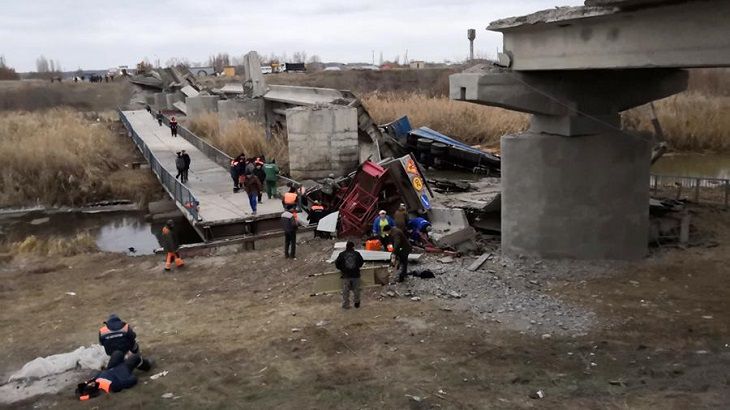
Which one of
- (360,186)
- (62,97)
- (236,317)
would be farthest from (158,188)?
(62,97)

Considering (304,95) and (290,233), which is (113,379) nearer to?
(290,233)

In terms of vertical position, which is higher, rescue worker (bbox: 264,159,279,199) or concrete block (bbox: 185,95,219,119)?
concrete block (bbox: 185,95,219,119)

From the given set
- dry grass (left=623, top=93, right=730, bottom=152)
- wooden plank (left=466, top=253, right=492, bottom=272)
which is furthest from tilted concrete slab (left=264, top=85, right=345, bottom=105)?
dry grass (left=623, top=93, right=730, bottom=152)

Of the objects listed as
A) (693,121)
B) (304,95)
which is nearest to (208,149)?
(304,95)

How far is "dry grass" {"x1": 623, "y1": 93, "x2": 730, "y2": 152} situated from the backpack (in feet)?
95.5

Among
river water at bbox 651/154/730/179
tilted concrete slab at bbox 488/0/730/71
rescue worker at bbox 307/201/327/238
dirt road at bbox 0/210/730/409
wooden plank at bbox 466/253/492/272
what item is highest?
tilted concrete slab at bbox 488/0/730/71

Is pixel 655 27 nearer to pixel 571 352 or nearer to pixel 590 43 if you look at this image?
pixel 590 43

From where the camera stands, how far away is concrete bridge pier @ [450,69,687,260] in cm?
1341

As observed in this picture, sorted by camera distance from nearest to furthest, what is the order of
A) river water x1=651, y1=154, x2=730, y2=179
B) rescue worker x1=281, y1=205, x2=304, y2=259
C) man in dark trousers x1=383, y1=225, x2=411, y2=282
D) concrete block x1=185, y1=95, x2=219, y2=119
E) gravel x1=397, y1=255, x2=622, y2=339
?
1. gravel x1=397, y1=255, x2=622, y2=339
2. man in dark trousers x1=383, y1=225, x2=411, y2=282
3. rescue worker x1=281, y1=205, x2=304, y2=259
4. river water x1=651, y1=154, x2=730, y2=179
5. concrete block x1=185, y1=95, x2=219, y2=119

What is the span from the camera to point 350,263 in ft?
38.9

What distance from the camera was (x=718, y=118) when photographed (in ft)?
122

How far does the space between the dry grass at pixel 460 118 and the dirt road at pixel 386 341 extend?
26980 millimetres

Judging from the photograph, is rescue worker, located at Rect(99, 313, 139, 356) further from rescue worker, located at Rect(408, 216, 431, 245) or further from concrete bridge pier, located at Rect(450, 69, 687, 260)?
concrete bridge pier, located at Rect(450, 69, 687, 260)

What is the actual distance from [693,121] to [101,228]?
32775 mm
